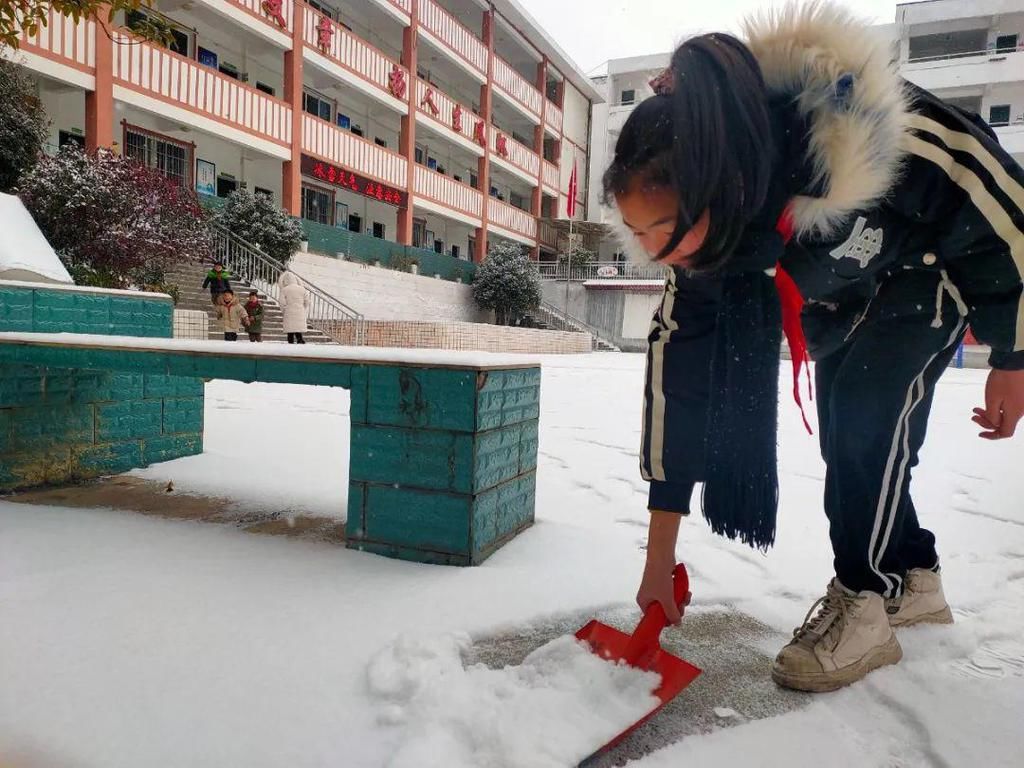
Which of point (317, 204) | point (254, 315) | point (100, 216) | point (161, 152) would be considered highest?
point (161, 152)

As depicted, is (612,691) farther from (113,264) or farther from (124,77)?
(124,77)

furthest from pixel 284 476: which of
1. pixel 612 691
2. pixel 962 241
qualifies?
pixel 962 241

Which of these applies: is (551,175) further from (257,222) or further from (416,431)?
(416,431)

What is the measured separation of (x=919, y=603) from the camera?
1434mm

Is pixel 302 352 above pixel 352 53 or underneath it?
underneath

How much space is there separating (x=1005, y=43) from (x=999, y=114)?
2417 mm

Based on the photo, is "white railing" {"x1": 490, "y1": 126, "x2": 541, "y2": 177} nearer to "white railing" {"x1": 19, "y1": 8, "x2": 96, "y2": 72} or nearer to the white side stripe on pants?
"white railing" {"x1": 19, "y1": 8, "x2": 96, "y2": 72}

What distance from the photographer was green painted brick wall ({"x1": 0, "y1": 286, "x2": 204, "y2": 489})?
2.26m

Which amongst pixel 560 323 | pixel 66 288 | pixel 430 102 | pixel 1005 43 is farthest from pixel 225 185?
pixel 1005 43

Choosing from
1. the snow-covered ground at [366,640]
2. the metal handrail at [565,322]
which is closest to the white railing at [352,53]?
the metal handrail at [565,322]

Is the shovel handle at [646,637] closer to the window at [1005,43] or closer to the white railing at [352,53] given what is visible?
the white railing at [352,53]

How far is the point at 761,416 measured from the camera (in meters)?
1.23

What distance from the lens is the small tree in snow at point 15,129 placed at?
817 centimetres

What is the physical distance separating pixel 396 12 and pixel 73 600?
17773mm
